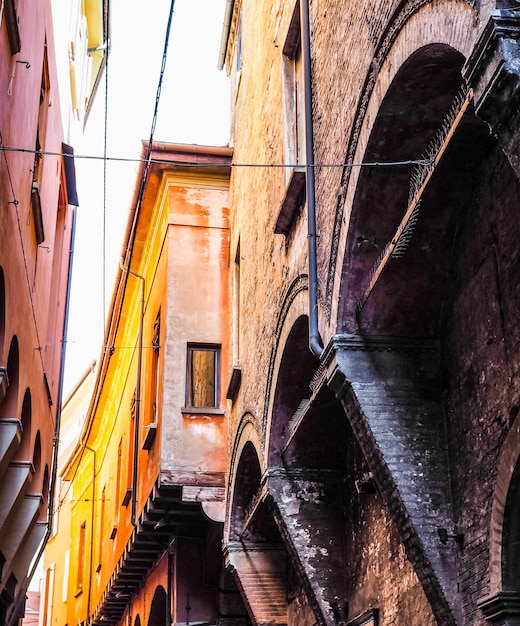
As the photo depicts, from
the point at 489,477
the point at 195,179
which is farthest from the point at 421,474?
the point at 195,179

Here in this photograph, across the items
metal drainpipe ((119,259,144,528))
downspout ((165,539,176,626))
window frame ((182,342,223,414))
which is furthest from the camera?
metal drainpipe ((119,259,144,528))

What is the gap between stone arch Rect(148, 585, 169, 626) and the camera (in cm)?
1573

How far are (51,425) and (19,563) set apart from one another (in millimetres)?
2792

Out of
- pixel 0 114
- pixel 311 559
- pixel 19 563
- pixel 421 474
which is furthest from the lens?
pixel 19 563

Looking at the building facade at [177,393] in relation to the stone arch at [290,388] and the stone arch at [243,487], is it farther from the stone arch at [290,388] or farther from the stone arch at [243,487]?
the stone arch at [290,388]

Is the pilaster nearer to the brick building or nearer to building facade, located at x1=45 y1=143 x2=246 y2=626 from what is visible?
the brick building

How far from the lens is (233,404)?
12305mm

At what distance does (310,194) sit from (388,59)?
200 cm

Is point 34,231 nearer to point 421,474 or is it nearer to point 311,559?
point 311,559

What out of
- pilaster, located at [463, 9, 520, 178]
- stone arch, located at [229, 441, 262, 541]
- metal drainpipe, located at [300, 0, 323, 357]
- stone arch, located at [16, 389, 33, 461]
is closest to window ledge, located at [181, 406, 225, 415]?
stone arch, located at [229, 441, 262, 541]

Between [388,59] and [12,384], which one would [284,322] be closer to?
[12,384]

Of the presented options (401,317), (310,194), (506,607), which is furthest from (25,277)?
(506,607)

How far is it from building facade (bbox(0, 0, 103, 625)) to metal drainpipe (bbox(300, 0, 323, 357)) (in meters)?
1.99

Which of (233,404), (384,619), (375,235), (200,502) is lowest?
(384,619)
